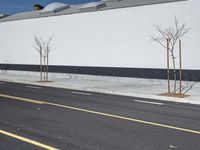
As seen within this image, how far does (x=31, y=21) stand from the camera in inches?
1141

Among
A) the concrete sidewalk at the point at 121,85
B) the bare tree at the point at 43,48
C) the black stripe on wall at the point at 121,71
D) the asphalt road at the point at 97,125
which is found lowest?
the asphalt road at the point at 97,125

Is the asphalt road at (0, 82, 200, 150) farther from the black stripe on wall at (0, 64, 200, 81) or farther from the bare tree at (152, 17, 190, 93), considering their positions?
the bare tree at (152, 17, 190, 93)

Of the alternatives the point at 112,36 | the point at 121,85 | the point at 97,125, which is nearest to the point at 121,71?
the point at 112,36

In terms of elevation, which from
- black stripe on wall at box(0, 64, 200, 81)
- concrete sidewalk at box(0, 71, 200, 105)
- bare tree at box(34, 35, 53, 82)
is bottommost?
concrete sidewalk at box(0, 71, 200, 105)

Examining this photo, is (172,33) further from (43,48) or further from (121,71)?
(43,48)

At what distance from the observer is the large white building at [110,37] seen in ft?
61.8

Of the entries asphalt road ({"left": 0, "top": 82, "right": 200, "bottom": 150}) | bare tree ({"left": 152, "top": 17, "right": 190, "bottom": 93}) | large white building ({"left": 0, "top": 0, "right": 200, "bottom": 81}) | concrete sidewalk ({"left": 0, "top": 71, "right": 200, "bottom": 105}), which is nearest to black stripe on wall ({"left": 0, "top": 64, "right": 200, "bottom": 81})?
large white building ({"left": 0, "top": 0, "right": 200, "bottom": 81})

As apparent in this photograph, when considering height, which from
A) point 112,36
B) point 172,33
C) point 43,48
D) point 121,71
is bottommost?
point 121,71

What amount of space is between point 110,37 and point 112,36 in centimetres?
A: 19

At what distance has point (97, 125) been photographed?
8.41m

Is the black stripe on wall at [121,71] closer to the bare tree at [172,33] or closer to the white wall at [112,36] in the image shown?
the white wall at [112,36]

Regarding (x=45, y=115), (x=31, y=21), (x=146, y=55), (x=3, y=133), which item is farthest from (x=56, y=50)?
(x=3, y=133)

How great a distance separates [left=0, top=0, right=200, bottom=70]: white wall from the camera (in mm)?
18766

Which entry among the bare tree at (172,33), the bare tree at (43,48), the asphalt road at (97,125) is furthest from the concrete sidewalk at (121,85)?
the asphalt road at (97,125)
